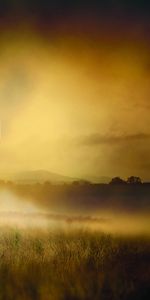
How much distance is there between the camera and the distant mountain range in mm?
2564

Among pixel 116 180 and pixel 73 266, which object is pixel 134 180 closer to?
pixel 116 180

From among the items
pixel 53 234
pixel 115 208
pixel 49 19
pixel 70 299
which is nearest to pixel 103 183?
pixel 115 208

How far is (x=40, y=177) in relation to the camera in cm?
259

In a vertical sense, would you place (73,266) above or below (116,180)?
below

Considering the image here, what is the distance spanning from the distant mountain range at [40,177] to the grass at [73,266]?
9.7 inches

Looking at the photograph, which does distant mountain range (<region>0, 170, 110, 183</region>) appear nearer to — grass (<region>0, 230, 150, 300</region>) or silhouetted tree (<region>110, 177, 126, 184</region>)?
silhouetted tree (<region>110, 177, 126, 184</region>)

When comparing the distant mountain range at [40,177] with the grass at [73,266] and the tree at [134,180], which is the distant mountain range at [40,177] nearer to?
the tree at [134,180]

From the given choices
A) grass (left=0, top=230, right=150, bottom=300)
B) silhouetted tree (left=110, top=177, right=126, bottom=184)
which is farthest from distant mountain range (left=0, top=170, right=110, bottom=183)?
grass (left=0, top=230, right=150, bottom=300)

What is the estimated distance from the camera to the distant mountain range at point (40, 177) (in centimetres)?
256

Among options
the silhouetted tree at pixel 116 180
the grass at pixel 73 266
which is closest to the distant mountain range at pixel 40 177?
the silhouetted tree at pixel 116 180

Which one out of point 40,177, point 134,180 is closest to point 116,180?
point 134,180

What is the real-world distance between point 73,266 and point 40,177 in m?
0.45

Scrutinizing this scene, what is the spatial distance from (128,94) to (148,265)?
0.80m

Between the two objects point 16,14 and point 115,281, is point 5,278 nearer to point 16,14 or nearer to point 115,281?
point 115,281
